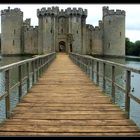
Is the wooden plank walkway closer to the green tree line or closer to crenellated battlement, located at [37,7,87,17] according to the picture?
crenellated battlement, located at [37,7,87,17]

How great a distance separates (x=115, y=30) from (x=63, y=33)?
9385mm

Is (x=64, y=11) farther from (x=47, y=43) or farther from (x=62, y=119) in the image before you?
(x=62, y=119)

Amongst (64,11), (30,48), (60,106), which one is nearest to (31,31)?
(30,48)

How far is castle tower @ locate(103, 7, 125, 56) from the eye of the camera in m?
60.0

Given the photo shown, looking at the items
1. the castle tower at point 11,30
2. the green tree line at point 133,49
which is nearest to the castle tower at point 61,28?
the castle tower at point 11,30

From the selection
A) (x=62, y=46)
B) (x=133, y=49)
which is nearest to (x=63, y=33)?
(x=62, y=46)

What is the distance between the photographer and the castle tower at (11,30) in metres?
60.9

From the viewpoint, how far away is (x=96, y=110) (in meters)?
5.60

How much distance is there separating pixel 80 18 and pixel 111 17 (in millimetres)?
6132

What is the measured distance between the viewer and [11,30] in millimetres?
60750

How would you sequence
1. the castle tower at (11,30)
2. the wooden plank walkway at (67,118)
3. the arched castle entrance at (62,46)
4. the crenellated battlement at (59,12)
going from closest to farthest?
the wooden plank walkway at (67,118) < the crenellated battlement at (59,12) < the arched castle entrance at (62,46) < the castle tower at (11,30)

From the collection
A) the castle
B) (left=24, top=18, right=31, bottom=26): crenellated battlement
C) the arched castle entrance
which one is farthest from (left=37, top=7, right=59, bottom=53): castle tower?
(left=24, top=18, right=31, bottom=26): crenellated battlement

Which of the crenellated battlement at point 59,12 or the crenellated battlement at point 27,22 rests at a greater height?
the crenellated battlement at point 59,12

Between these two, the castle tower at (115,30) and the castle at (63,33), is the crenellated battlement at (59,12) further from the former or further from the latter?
the castle tower at (115,30)
